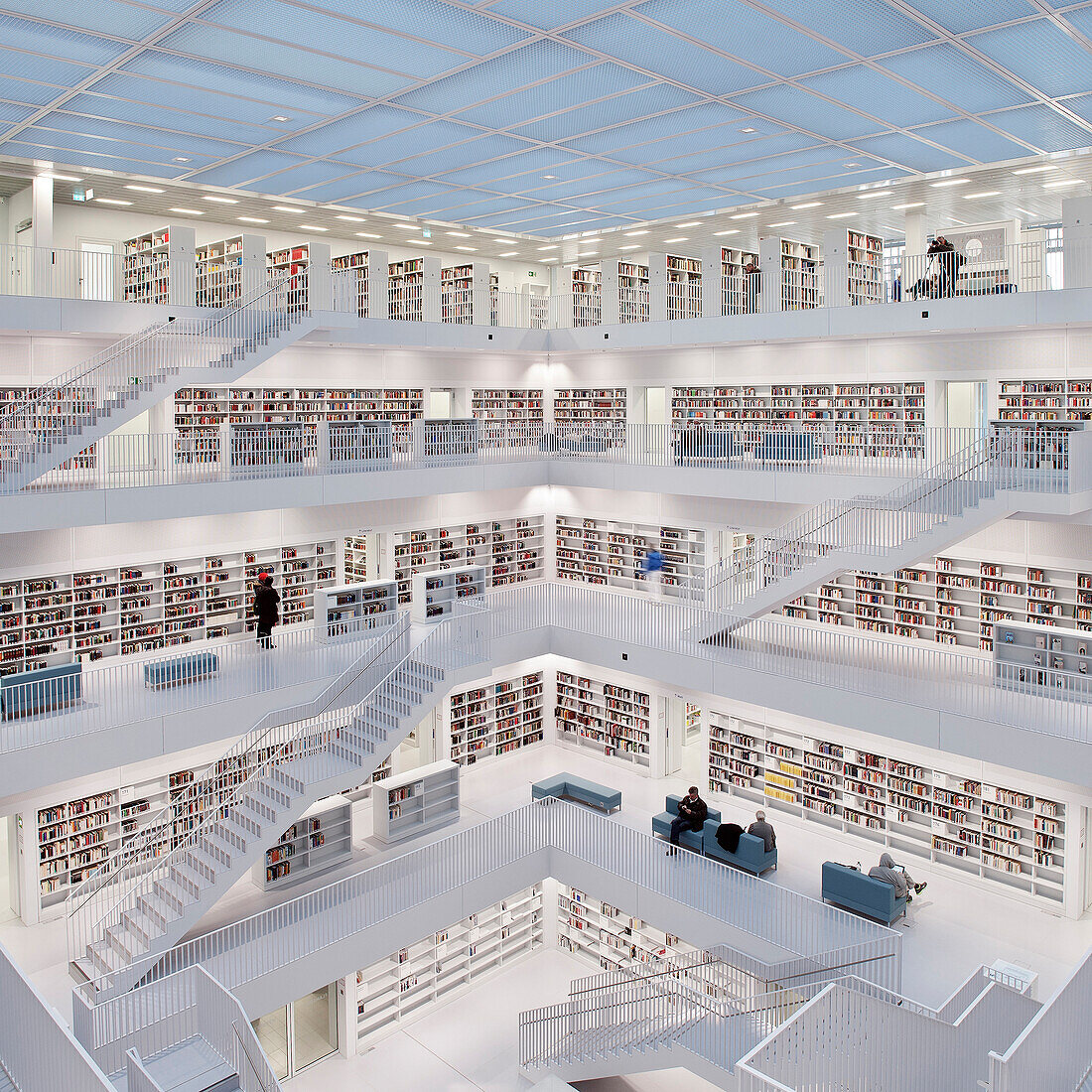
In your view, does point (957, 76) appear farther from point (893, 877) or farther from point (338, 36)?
point (893, 877)

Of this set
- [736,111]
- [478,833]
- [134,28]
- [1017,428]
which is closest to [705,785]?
[478,833]

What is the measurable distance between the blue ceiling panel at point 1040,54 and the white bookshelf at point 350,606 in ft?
33.1

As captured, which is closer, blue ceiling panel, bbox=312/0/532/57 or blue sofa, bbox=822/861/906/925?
blue ceiling panel, bbox=312/0/532/57

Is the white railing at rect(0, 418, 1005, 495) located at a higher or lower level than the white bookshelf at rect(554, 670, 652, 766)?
higher

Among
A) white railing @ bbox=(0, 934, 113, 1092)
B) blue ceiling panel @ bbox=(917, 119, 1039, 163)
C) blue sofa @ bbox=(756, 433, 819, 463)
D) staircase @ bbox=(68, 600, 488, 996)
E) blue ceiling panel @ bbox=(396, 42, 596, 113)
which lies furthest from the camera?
blue sofa @ bbox=(756, 433, 819, 463)

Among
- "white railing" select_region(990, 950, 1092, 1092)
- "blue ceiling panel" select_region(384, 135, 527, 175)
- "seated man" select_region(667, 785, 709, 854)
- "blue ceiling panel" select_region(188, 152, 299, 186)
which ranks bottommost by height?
"seated man" select_region(667, 785, 709, 854)

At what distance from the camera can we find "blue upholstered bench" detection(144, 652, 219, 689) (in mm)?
12203

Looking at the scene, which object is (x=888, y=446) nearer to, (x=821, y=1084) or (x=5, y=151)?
(x=821, y=1084)

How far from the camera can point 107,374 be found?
1304 cm

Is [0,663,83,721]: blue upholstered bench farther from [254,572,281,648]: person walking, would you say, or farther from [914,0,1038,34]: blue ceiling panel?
[914,0,1038,34]: blue ceiling panel

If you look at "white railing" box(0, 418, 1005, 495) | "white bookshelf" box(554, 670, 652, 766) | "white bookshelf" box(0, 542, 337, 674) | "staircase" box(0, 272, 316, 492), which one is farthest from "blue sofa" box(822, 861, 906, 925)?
"staircase" box(0, 272, 316, 492)

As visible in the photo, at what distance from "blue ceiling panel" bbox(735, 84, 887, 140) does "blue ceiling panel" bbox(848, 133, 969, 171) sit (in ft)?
1.44

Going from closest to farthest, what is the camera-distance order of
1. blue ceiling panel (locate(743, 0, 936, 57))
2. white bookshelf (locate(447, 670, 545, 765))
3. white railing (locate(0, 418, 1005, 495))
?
1. blue ceiling panel (locate(743, 0, 936, 57))
2. white railing (locate(0, 418, 1005, 495))
3. white bookshelf (locate(447, 670, 545, 765))

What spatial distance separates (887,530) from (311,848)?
857 cm
